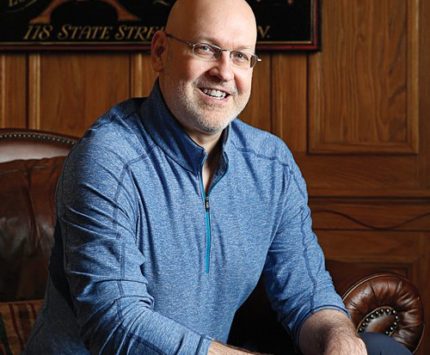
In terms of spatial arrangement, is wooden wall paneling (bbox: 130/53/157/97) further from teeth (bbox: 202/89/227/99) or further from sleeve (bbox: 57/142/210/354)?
sleeve (bbox: 57/142/210/354)

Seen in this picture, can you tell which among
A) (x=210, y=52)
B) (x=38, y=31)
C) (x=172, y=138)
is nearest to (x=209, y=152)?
(x=172, y=138)

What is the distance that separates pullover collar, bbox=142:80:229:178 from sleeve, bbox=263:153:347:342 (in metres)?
0.28

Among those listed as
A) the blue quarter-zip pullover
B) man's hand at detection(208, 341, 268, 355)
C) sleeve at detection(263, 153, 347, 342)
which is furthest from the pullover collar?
man's hand at detection(208, 341, 268, 355)

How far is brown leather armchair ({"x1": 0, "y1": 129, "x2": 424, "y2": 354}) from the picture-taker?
188cm

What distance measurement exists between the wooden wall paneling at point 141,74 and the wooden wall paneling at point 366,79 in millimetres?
593

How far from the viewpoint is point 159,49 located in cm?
183

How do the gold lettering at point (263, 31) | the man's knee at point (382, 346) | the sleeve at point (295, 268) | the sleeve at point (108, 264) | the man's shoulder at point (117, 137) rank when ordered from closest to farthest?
the sleeve at point (108, 264) < the man's shoulder at point (117, 137) < the man's knee at point (382, 346) < the sleeve at point (295, 268) < the gold lettering at point (263, 31)

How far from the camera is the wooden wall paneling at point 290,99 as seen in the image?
2873mm

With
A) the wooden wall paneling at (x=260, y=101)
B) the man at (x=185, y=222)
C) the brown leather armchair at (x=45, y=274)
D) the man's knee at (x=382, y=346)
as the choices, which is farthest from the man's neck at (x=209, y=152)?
the wooden wall paneling at (x=260, y=101)

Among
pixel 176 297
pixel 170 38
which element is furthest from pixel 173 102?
pixel 176 297

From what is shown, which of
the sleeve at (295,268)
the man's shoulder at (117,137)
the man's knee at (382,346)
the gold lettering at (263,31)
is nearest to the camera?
the man's shoulder at (117,137)

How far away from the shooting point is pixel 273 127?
114 inches

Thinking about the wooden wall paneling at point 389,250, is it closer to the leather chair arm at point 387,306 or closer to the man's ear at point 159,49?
the leather chair arm at point 387,306

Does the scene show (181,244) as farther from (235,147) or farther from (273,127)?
(273,127)
